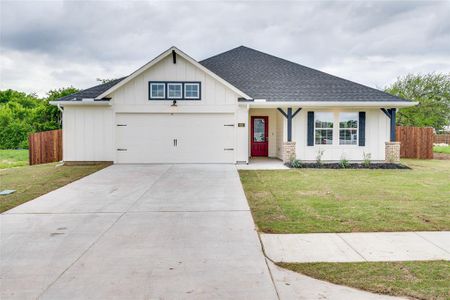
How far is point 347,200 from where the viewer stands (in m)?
7.56

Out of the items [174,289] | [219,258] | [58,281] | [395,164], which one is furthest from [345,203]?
[395,164]

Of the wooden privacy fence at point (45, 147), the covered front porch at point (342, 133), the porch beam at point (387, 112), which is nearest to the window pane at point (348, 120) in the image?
the covered front porch at point (342, 133)

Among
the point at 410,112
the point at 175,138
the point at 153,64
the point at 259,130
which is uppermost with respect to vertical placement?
the point at 153,64

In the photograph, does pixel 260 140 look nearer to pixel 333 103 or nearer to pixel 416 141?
pixel 333 103

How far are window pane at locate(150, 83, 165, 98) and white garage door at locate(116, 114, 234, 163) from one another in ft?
2.76

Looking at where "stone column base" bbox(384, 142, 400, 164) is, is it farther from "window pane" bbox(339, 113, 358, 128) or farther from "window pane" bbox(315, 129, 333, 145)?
"window pane" bbox(315, 129, 333, 145)

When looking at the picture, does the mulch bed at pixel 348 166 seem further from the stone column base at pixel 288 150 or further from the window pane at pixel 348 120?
the window pane at pixel 348 120

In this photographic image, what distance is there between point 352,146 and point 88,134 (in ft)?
37.7

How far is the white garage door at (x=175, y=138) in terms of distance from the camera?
47.5ft

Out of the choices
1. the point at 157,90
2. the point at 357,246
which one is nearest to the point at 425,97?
the point at 157,90

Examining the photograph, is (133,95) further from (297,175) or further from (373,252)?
(373,252)

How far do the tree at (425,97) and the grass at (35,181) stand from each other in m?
27.3

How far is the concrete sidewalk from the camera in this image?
4219 mm

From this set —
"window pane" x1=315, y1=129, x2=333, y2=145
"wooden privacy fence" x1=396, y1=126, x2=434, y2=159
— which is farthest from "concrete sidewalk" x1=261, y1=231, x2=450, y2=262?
"wooden privacy fence" x1=396, y1=126, x2=434, y2=159
